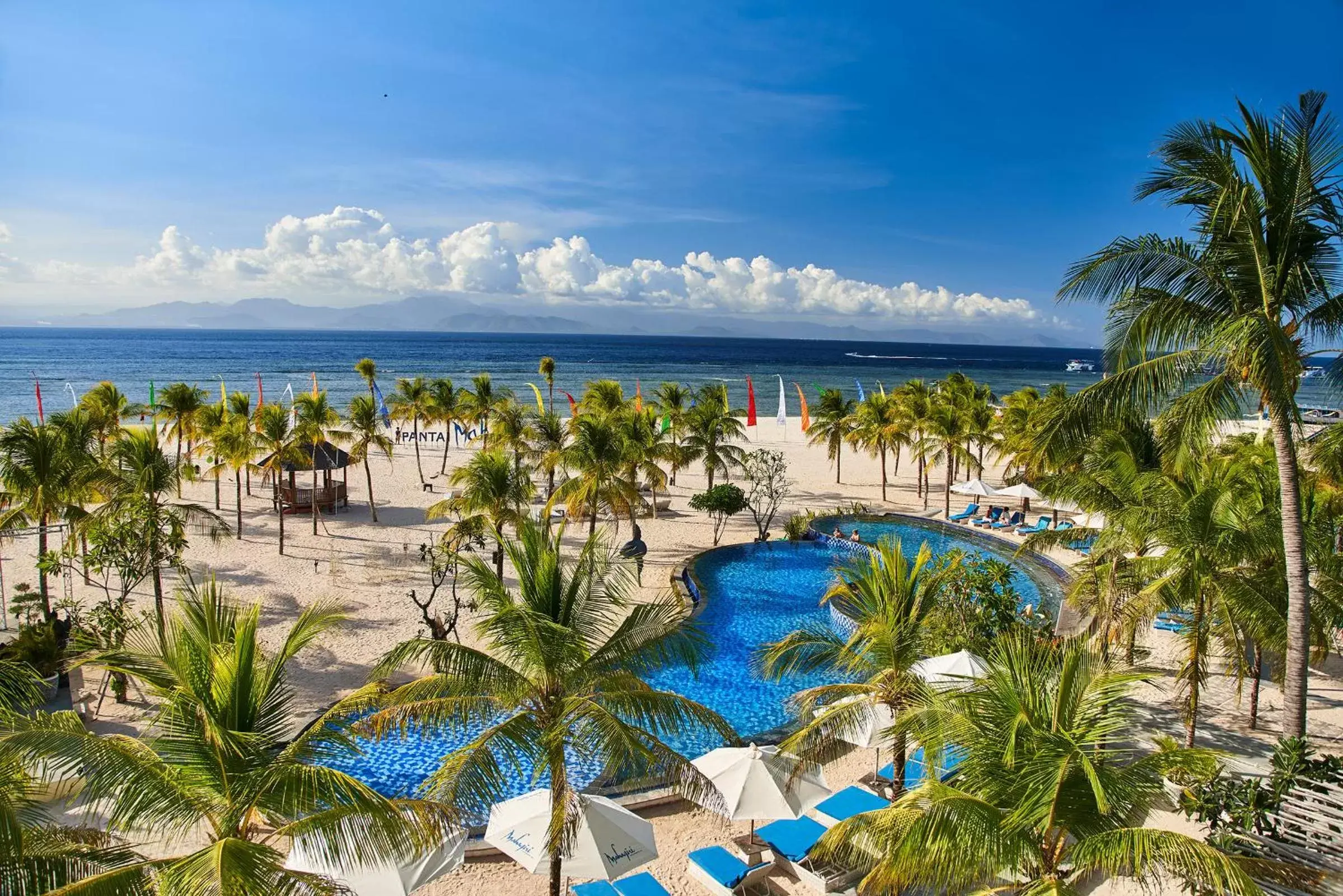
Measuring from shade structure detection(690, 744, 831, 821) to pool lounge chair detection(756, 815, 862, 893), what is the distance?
11.0 inches

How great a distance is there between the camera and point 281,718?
6.25 metres

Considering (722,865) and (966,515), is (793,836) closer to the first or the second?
(722,865)

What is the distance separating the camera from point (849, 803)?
1048 centimetres

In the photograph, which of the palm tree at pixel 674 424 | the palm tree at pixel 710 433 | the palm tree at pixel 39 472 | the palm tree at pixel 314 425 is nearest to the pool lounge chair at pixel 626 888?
the palm tree at pixel 39 472

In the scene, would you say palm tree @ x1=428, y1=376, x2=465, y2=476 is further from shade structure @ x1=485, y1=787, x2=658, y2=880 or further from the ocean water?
the ocean water

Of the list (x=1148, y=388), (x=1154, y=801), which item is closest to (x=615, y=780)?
(x=1154, y=801)

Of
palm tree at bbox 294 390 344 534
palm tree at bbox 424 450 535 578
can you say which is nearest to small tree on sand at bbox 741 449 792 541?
palm tree at bbox 424 450 535 578

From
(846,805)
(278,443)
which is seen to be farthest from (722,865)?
(278,443)

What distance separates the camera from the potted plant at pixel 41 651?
13094 mm

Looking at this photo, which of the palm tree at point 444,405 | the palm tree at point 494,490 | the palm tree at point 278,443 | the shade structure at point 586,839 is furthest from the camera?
the palm tree at point 444,405

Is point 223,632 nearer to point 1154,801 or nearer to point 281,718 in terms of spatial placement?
point 281,718

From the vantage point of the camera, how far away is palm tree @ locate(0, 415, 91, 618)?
14.1m

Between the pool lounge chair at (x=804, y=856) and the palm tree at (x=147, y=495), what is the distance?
1145cm

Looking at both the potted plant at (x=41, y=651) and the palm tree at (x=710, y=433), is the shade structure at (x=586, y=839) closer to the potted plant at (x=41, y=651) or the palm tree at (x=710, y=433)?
the potted plant at (x=41, y=651)
